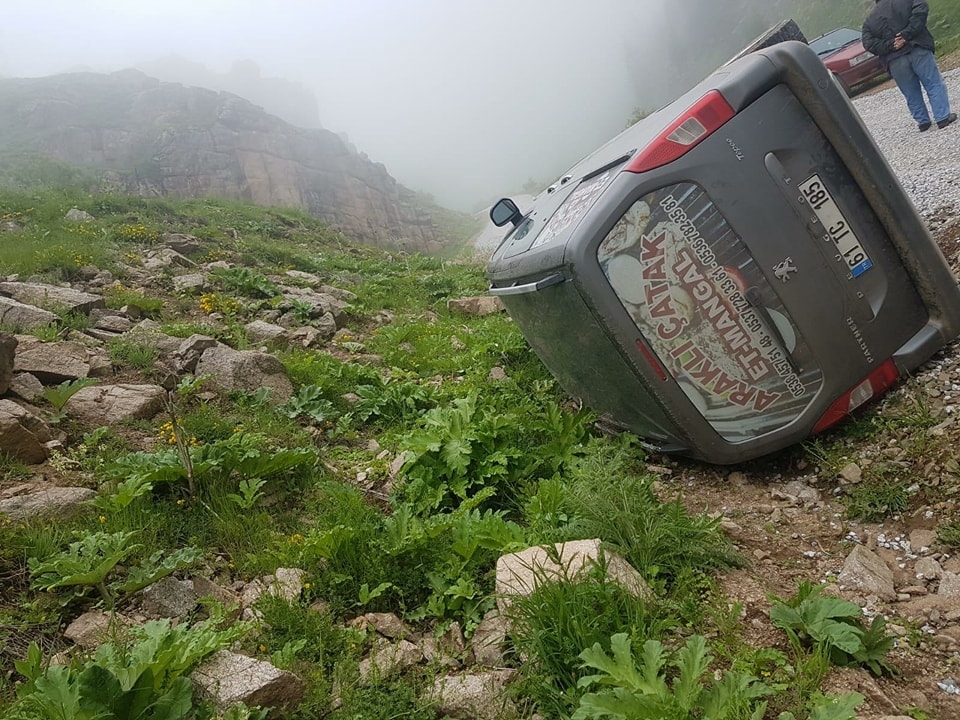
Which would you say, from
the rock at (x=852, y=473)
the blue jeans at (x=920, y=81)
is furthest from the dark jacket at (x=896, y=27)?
the rock at (x=852, y=473)

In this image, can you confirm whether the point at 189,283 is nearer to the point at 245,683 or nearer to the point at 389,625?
the point at 389,625

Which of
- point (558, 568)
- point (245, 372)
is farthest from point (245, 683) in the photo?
point (245, 372)

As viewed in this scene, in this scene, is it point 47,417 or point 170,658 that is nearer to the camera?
point 170,658

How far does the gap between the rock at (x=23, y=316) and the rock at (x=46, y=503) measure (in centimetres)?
303

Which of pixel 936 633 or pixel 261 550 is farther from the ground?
pixel 261 550

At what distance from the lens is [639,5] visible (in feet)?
312

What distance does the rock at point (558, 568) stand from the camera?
217 cm

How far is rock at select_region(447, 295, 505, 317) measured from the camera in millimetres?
8336

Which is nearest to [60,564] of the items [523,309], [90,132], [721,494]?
[523,309]

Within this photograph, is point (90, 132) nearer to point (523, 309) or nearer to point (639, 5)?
point (523, 309)

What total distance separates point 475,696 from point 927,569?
6.34ft

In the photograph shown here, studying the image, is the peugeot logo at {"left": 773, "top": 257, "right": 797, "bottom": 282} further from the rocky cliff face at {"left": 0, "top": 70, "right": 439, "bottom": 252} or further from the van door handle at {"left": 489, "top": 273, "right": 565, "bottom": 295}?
the rocky cliff face at {"left": 0, "top": 70, "right": 439, "bottom": 252}

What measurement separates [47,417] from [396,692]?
3.24 metres

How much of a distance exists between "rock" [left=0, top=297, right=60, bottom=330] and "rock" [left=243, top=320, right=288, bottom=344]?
1804mm
